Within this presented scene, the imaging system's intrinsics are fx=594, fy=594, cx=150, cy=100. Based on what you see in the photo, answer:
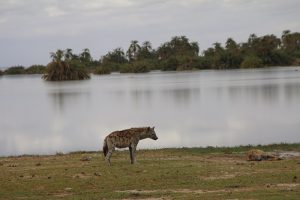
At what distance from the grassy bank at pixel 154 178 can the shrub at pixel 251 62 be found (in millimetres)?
143549

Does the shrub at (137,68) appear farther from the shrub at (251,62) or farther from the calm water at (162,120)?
the calm water at (162,120)

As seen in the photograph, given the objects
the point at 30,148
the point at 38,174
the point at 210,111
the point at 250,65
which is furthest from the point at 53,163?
the point at 250,65

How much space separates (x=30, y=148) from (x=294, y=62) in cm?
15341

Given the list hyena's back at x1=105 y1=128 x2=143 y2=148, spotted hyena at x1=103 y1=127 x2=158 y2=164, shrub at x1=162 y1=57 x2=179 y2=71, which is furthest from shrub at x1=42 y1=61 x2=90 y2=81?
hyena's back at x1=105 y1=128 x2=143 y2=148

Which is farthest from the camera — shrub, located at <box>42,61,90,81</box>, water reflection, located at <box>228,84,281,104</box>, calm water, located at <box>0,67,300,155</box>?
shrub, located at <box>42,61,90,81</box>

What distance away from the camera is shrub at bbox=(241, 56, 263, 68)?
16188 cm

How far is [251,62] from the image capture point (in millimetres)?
161500

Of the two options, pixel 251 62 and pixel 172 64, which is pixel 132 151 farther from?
pixel 172 64

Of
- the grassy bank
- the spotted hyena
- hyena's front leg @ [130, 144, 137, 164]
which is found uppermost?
the spotted hyena

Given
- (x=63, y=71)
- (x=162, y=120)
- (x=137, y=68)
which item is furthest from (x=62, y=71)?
(x=162, y=120)

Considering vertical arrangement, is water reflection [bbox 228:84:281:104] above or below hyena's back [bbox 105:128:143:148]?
below

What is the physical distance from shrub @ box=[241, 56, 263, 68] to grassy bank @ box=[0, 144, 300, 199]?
144 meters

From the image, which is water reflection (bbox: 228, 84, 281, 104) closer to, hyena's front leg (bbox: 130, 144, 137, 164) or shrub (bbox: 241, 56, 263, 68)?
hyena's front leg (bbox: 130, 144, 137, 164)

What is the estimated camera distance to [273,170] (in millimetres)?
16734
